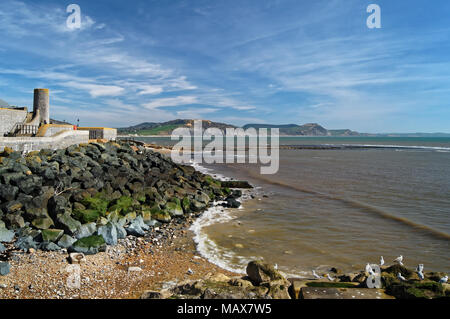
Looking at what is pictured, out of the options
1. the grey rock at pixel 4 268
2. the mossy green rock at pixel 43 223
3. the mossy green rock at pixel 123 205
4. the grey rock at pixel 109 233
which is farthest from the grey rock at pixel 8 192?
the grey rock at pixel 4 268

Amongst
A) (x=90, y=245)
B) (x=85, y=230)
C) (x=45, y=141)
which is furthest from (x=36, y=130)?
(x=90, y=245)

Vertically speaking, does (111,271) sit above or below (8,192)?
below

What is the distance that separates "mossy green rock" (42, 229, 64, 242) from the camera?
24.1 ft

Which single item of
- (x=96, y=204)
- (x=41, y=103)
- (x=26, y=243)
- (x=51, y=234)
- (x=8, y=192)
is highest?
(x=41, y=103)

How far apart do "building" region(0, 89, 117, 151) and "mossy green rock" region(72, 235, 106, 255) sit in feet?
34.3

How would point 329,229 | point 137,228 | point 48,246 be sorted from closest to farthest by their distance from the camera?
1. point 48,246
2. point 137,228
3. point 329,229

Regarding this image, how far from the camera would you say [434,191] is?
55.7 ft

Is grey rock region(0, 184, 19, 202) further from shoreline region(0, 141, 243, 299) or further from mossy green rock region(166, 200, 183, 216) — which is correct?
mossy green rock region(166, 200, 183, 216)

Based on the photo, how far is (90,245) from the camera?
7180 mm

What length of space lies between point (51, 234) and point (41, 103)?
14.9 m

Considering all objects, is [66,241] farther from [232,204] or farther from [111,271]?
[232,204]

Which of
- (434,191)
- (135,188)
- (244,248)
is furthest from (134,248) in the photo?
(434,191)
